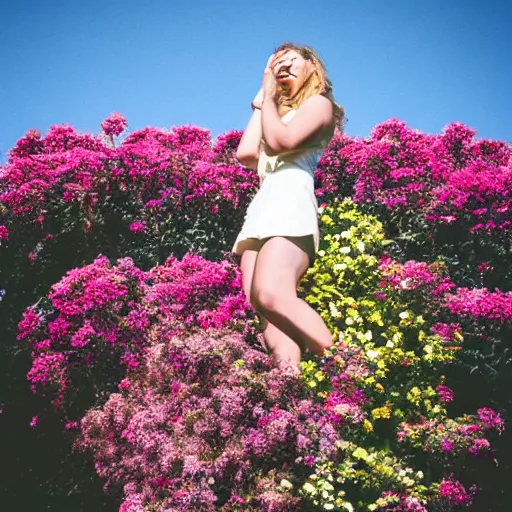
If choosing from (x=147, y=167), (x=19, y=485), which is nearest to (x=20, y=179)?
(x=147, y=167)

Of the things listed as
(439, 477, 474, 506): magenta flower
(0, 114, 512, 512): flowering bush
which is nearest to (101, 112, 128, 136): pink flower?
(0, 114, 512, 512): flowering bush

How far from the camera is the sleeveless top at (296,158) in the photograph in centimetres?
293

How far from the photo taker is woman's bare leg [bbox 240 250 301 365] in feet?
9.27

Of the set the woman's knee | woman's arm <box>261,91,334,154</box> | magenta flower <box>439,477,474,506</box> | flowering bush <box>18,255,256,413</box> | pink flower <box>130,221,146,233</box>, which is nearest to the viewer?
the woman's knee

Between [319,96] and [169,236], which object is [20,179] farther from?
[319,96]

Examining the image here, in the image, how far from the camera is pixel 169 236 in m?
6.36

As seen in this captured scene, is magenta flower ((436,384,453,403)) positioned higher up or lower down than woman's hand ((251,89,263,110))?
lower down

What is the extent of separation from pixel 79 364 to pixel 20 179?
224cm

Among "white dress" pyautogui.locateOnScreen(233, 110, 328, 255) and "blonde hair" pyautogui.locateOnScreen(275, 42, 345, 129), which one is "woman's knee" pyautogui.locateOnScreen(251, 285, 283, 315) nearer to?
"white dress" pyautogui.locateOnScreen(233, 110, 328, 255)

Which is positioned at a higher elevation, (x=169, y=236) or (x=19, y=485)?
(x=169, y=236)

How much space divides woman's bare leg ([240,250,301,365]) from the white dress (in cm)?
6

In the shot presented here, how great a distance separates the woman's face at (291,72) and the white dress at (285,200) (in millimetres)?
144

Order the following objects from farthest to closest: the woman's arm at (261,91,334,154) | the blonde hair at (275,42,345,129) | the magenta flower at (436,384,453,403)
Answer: the magenta flower at (436,384,453,403), the blonde hair at (275,42,345,129), the woman's arm at (261,91,334,154)

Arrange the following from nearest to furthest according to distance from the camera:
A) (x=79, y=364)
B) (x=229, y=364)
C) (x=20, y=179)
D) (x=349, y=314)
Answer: (x=229, y=364) → (x=349, y=314) → (x=79, y=364) → (x=20, y=179)
